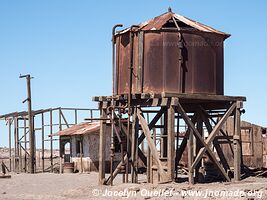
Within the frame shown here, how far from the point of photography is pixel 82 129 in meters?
37.3

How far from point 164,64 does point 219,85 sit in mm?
2341

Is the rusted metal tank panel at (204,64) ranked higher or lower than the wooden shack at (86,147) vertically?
higher

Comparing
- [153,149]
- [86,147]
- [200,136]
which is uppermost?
[200,136]

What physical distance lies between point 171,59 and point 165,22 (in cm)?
146

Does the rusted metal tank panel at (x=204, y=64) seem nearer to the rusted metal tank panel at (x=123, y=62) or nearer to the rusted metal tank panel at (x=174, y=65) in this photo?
the rusted metal tank panel at (x=174, y=65)

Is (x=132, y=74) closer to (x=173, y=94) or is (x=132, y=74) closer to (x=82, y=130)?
(x=173, y=94)

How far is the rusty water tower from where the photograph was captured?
21328 millimetres

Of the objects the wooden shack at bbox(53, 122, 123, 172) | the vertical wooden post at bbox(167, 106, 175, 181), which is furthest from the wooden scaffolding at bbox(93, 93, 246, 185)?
the wooden shack at bbox(53, 122, 123, 172)

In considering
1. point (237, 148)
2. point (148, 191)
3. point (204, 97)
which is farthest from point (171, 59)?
point (148, 191)

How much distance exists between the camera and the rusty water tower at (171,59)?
70.0 feet

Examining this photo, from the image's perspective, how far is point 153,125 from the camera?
2294 centimetres

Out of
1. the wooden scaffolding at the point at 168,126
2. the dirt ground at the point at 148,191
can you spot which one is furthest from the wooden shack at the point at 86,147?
the wooden scaffolding at the point at 168,126

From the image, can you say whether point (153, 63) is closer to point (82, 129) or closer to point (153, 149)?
point (153, 149)

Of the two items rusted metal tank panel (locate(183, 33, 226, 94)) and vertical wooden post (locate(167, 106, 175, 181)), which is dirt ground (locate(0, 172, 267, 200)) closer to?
vertical wooden post (locate(167, 106, 175, 181))
